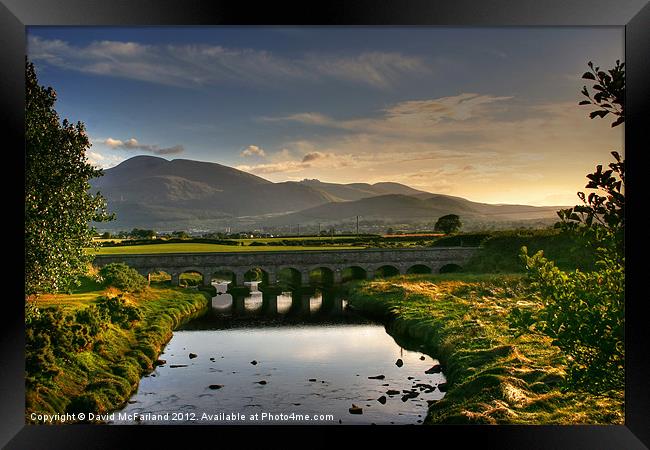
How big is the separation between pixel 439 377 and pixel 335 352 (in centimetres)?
569

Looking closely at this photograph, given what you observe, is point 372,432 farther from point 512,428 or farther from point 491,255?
point 491,255

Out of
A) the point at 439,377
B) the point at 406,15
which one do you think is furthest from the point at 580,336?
the point at 439,377

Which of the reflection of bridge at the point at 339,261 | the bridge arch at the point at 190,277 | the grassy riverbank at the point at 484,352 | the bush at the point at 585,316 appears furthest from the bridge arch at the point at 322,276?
the bush at the point at 585,316

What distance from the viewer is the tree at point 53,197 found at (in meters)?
13.0

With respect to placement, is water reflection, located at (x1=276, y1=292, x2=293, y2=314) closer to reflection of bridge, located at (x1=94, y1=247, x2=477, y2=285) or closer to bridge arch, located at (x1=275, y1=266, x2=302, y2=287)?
reflection of bridge, located at (x1=94, y1=247, x2=477, y2=285)

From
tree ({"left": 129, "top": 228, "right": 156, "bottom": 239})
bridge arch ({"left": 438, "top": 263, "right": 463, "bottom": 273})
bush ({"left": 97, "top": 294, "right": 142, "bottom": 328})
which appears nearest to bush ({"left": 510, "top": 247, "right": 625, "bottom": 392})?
bush ({"left": 97, "top": 294, "right": 142, "bottom": 328})

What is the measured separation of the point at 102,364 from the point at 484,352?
45.7 ft

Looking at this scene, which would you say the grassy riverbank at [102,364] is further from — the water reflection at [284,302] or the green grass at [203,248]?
the green grass at [203,248]

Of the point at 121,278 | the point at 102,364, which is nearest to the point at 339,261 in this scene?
the point at 121,278

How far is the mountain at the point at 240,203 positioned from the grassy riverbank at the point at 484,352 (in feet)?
70.0

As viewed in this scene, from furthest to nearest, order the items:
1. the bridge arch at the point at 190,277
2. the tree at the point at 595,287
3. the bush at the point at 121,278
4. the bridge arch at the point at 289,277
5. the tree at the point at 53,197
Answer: the bridge arch at the point at 289,277
the bridge arch at the point at 190,277
the bush at the point at 121,278
the tree at the point at 53,197
the tree at the point at 595,287

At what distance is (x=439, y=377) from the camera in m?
19.3

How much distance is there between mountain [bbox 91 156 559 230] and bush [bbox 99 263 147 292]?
3364 cm

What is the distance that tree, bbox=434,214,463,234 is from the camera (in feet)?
155
